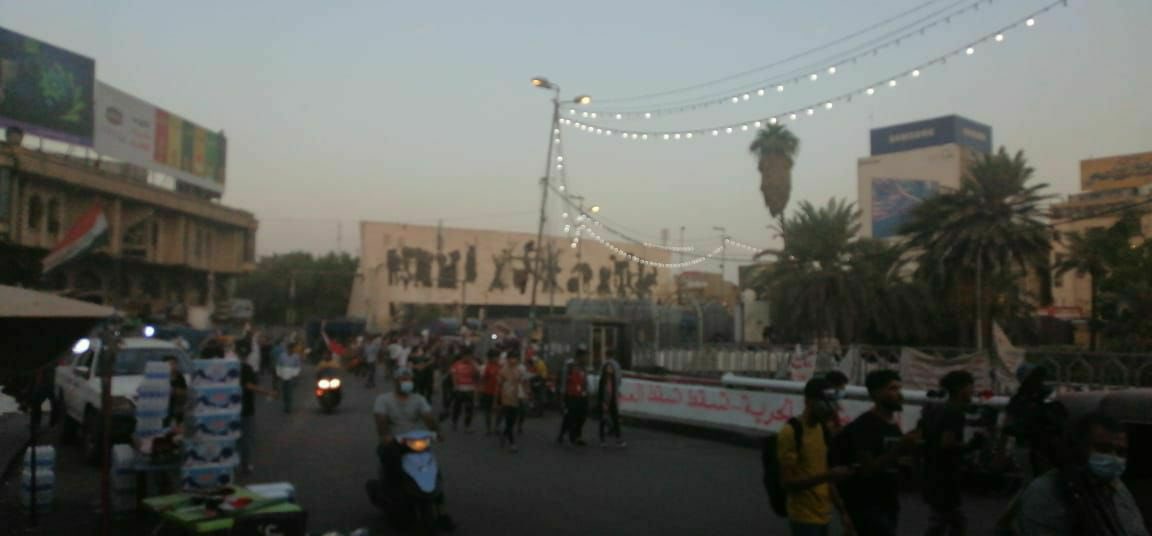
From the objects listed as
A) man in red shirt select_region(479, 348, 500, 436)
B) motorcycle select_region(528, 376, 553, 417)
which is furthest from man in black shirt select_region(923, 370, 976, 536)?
motorcycle select_region(528, 376, 553, 417)

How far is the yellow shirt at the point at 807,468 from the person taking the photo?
5.88m

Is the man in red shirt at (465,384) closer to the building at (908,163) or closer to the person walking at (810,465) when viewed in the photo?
the person walking at (810,465)

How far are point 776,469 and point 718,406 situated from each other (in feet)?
45.7

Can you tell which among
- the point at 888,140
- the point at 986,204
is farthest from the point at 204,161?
the point at 888,140

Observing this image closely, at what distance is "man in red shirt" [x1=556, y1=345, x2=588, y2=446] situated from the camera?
17.2m

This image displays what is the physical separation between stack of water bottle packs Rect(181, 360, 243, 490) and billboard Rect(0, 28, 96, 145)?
34.2m

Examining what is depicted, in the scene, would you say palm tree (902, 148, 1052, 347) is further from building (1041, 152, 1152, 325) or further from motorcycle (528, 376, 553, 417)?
building (1041, 152, 1152, 325)

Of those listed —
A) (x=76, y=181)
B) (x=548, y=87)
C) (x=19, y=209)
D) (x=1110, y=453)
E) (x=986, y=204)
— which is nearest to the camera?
(x=1110, y=453)

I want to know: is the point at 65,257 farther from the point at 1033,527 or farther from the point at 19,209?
the point at 19,209

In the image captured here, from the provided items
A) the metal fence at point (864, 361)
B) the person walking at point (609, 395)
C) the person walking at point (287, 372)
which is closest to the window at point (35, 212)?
the person walking at point (287, 372)

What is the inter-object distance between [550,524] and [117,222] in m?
40.3

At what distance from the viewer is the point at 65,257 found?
9727 mm

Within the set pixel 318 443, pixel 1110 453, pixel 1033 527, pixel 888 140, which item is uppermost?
pixel 888 140

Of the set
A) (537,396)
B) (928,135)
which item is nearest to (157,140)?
(537,396)
